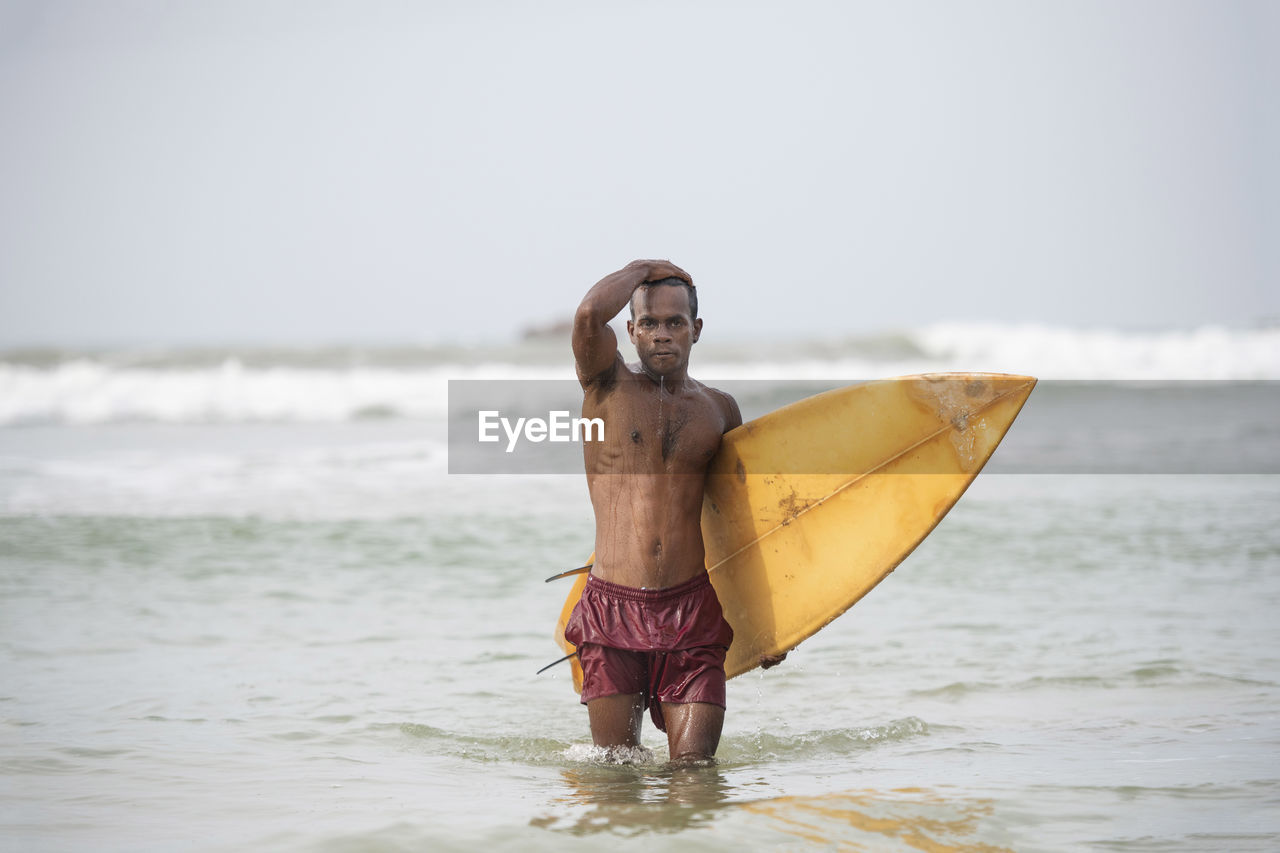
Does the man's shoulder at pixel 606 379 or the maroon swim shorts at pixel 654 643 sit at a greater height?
the man's shoulder at pixel 606 379

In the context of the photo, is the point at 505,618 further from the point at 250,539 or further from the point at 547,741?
the point at 250,539

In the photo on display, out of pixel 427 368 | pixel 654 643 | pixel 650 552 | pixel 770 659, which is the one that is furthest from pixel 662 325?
pixel 427 368

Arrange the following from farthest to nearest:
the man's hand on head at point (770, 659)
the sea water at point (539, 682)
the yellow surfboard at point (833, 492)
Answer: the yellow surfboard at point (833, 492), the man's hand on head at point (770, 659), the sea water at point (539, 682)

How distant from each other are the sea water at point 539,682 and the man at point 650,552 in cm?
19

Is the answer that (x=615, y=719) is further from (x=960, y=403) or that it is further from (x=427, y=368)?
(x=427, y=368)

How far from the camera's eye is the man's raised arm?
3.21 metres

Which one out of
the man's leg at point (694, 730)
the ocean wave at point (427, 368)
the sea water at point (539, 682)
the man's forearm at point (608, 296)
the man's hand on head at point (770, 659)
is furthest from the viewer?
the ocean wave at point (427, 368)

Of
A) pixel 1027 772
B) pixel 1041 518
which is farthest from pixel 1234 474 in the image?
pixel 1027 772

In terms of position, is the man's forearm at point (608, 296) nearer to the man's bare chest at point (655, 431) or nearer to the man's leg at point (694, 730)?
the man's bare chest at point (655, 431)

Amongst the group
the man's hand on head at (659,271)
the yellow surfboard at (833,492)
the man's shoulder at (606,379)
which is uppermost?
the man's hand on head at (659,271)

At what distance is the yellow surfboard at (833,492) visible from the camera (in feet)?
12.5

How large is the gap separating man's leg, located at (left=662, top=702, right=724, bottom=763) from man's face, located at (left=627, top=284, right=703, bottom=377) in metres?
0.93

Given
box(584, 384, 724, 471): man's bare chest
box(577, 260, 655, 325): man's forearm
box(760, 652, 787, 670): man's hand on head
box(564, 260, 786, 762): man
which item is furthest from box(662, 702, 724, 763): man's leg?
box(577, 260, 655, 325): man's forearm

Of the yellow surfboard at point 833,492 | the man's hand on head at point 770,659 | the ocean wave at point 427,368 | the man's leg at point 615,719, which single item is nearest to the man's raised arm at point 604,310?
the yellow surfboard at point 833,492
